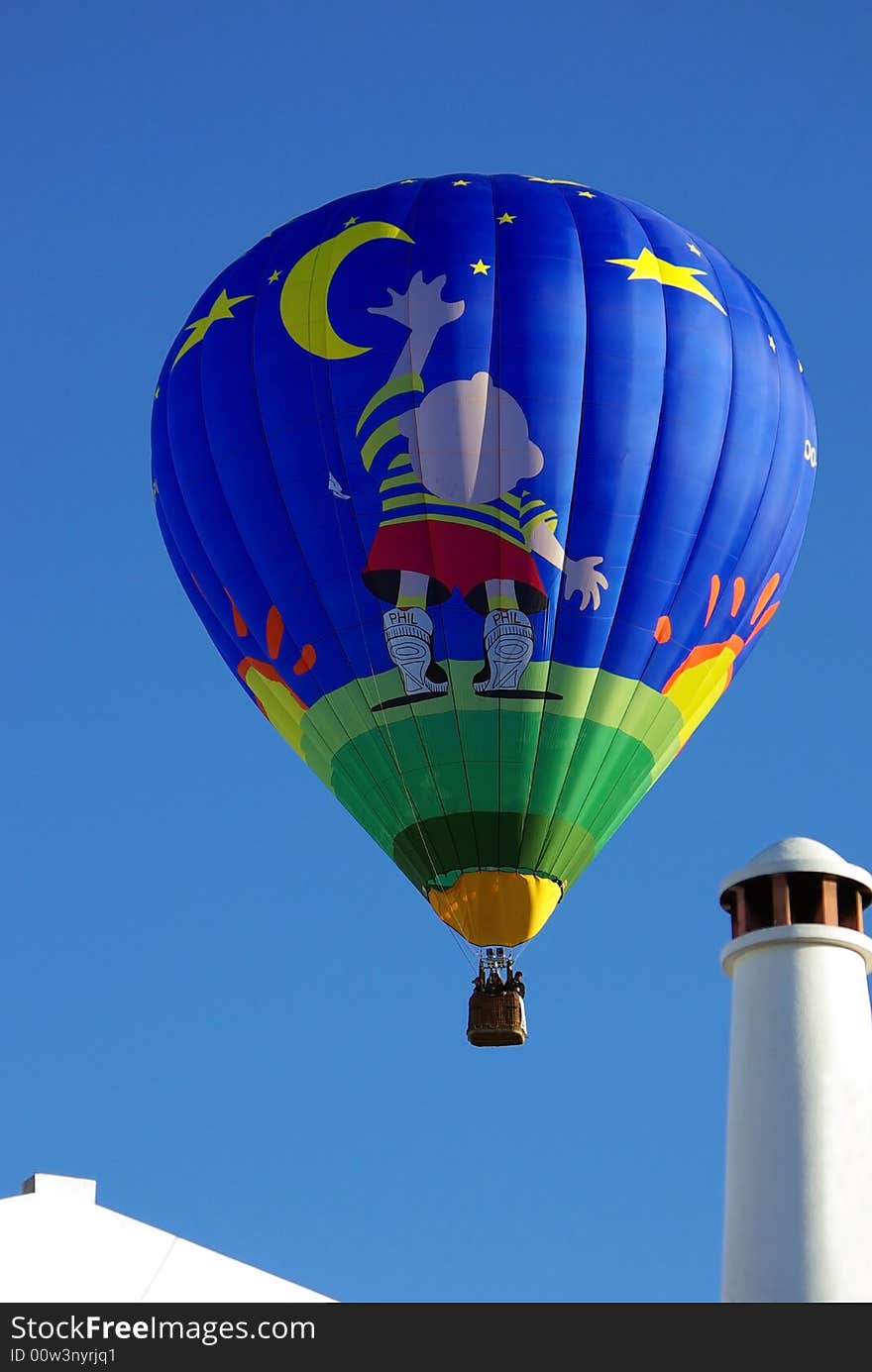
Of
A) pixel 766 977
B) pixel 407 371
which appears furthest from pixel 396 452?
pixel 766 977

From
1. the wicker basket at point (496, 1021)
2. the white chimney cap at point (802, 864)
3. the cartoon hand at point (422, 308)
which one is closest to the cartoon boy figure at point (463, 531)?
the cartoon hand at point (422, 308)

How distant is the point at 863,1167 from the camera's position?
21.9 metres

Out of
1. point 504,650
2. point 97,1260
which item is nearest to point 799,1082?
point 97,1260

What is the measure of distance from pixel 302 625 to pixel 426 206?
4.50 m

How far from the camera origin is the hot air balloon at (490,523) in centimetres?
3109

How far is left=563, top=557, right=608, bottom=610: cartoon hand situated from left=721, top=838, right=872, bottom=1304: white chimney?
8662mm

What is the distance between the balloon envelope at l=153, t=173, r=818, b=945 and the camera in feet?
102

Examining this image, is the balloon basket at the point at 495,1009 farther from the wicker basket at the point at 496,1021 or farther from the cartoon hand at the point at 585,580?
the cartoon hand at the point at 585,580

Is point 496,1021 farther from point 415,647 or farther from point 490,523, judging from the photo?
point 490,523

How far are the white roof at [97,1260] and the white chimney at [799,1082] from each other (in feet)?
16.9
